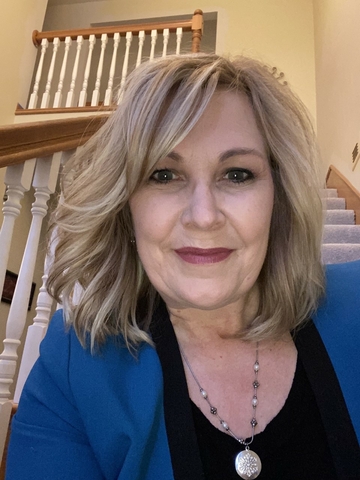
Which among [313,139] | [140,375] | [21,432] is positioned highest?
[313,139]

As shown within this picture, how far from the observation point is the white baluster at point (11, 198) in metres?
1.11

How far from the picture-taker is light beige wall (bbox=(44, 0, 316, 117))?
4422mm

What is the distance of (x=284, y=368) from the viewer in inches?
30.6

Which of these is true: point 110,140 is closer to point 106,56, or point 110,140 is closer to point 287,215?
point 287,215

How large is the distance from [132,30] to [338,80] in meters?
2.00

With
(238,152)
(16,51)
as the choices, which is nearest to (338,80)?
(16,51)

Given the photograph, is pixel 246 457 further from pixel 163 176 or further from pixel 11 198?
pixel 11 198

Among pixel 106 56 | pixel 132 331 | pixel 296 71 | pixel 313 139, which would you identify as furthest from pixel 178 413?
pixel 106 56

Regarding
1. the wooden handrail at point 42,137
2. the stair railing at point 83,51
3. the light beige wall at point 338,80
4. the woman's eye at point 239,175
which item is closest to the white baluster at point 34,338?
the wooden handrail at point 42,137

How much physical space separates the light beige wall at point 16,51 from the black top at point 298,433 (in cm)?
364

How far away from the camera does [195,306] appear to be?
0.72 meters

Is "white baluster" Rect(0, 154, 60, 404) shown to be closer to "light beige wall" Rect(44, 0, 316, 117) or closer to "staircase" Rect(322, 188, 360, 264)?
"staircase" Rect(322, 188, 360, 264)

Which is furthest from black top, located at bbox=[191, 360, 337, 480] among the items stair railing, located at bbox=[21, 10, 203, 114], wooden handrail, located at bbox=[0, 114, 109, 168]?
stair railing, located at bbox=[21, 10, 203, 114]

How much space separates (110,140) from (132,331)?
0.36 m
